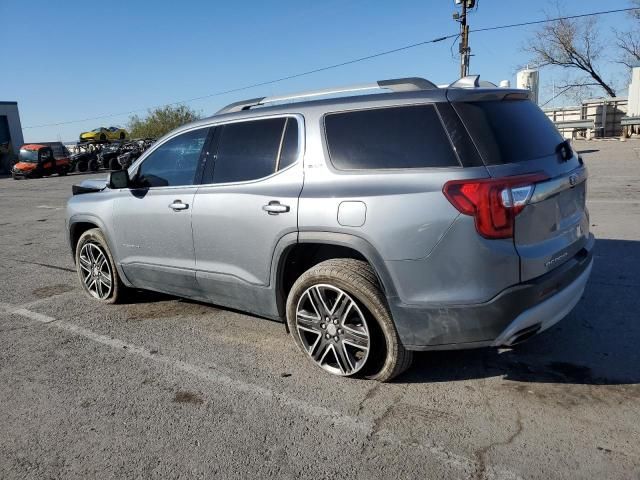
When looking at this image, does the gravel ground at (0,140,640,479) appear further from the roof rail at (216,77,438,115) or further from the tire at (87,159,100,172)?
the tire at (87,159,100,172)

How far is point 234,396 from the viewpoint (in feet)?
11.1

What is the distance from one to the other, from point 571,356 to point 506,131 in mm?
1662

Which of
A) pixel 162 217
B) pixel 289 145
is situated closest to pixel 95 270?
pixel 162 217

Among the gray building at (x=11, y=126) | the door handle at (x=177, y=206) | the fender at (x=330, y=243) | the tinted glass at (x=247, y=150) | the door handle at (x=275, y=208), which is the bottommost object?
the fender at (x=330, y=243)

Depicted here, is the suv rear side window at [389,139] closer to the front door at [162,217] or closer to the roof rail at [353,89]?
the roof rail at [353,89]

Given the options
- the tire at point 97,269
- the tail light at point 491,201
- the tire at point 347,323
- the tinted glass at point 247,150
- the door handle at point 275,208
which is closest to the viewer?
the tail light at point 491,201

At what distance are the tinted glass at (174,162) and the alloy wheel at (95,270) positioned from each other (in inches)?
39.7

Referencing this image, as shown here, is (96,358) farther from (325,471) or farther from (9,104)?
(9,104)

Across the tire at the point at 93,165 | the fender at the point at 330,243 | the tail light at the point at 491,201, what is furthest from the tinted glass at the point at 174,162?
the tire at the point at 93,165

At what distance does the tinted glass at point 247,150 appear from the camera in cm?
379

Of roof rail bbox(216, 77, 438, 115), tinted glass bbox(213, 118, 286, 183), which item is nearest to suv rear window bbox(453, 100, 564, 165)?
roof rail bbox(216, 77, 438, 115)

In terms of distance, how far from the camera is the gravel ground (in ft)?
8.71

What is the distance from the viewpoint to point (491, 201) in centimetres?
280

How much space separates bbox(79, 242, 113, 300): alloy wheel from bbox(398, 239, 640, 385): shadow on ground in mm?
3261
